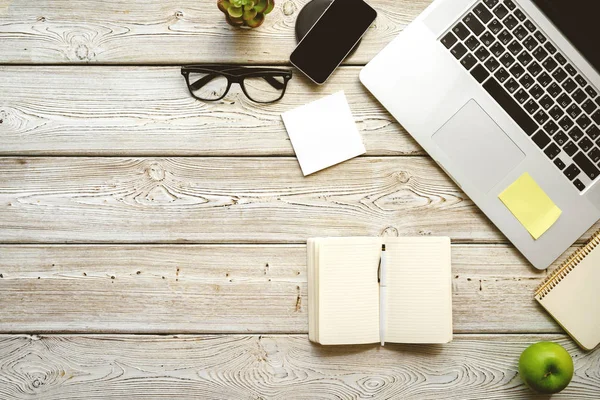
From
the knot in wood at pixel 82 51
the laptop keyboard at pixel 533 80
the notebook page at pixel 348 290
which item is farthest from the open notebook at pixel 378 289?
the knot in wood at pixel 82 51

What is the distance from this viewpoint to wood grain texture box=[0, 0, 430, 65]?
958 millimetres

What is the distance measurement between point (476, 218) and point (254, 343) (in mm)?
481

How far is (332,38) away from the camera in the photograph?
3.07 feet

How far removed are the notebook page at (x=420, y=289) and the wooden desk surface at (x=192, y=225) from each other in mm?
45

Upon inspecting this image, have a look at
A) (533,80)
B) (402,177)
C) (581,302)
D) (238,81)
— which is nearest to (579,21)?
(533,80)

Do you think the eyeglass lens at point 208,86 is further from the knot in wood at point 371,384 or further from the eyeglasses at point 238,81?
the knot in wood at point 371,384

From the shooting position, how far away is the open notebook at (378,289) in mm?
914

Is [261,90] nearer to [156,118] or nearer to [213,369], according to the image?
[156,118]

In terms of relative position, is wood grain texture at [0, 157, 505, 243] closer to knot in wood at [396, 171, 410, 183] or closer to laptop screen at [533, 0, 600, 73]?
knot in wood at [396, 171, 410, 183]

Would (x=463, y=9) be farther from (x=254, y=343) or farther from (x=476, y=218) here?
(x=254, y=343)

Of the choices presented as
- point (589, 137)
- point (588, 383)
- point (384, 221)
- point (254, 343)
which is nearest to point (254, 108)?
point (384, 221)

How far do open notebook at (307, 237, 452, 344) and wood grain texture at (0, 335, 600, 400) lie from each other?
51mm

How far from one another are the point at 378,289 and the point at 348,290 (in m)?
0.06

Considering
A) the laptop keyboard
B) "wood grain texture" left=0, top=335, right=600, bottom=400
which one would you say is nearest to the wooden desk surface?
"wood grain texture" left=0, top=335, right=600, bottom=400
